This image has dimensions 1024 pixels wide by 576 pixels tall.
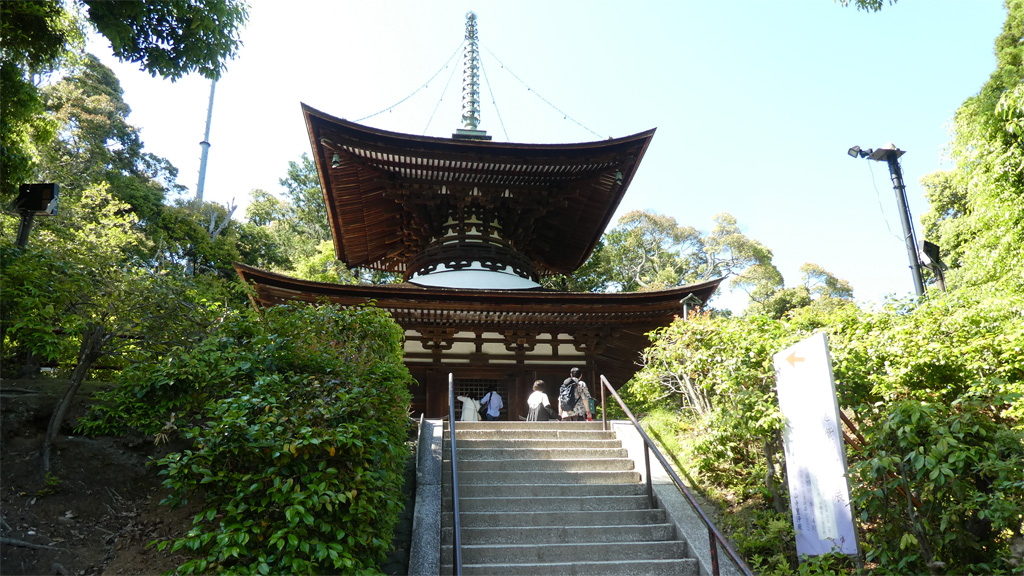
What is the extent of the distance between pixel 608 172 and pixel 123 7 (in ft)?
26.7

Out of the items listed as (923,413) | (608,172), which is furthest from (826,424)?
(608,172)

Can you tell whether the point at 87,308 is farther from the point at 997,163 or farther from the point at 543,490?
the point at 997,163

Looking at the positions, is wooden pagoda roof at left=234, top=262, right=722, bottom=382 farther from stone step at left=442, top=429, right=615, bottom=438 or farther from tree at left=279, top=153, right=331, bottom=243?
tree at left=279, top=153, right=331, bottom=243

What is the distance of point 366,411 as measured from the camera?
4.82 meters

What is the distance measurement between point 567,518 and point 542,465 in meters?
1.06

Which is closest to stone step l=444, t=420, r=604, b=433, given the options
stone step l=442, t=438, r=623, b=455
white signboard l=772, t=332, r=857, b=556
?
stone step l=442, t=438, r=623, b=455

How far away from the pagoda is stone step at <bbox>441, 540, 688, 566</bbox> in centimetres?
472

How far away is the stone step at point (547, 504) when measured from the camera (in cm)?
598

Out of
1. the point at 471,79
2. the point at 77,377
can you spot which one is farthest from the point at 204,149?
the point at 77,377

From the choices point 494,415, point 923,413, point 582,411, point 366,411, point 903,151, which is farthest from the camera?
point 494,415

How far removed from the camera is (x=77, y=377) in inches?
205

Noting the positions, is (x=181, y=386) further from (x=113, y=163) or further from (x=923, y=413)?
(x=113, y=163)

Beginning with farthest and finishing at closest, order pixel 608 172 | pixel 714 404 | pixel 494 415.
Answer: pixel 608 172 → pixel 494 415 → pixel 714 404

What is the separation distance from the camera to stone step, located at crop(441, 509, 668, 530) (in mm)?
5691
